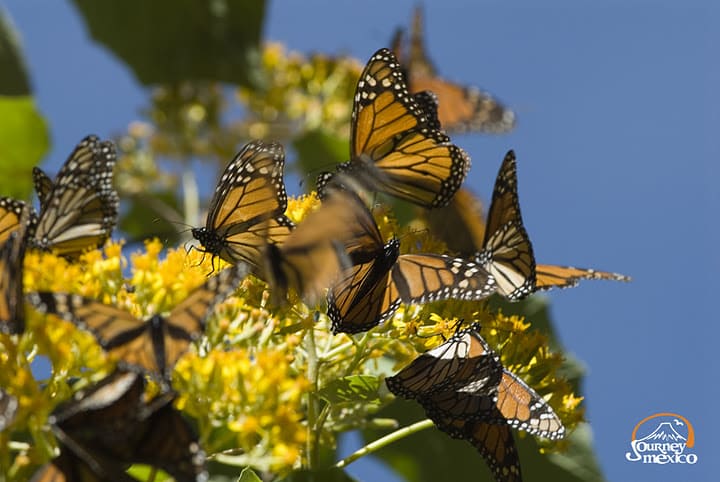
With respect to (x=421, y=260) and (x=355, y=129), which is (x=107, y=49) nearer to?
(x=355, y=129)

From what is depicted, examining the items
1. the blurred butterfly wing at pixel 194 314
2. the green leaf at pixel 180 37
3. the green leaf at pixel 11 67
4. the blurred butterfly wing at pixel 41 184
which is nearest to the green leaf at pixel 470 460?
the blurred butterfly wing at pixel 194 314

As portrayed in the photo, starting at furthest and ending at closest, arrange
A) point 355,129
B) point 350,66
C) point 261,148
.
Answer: point 350,66
point 355,129
point 261,148

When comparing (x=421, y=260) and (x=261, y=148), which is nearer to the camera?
(x=421, y=260)

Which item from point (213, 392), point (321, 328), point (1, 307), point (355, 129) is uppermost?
point (355, 129)

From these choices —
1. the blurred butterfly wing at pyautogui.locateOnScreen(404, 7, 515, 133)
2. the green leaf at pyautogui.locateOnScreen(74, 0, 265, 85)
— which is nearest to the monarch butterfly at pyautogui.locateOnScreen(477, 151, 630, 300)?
the blurred butterfly wing at pyautogui.locateOnScreen(404, 7, 515, 133)

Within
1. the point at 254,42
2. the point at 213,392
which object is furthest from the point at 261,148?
the point at 254,42

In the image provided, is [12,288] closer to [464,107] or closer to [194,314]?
[194,314]

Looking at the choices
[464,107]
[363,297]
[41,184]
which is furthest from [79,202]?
[464,107]

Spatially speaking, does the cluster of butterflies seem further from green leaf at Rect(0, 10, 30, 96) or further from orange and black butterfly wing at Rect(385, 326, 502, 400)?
green leaf at Rect(0, 10, 30, 96)
